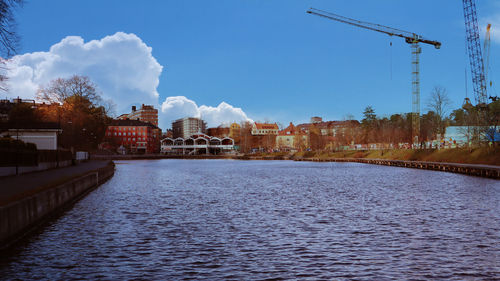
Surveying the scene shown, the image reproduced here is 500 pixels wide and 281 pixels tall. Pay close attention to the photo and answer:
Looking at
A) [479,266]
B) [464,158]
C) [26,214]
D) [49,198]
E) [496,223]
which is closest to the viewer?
[479,266]

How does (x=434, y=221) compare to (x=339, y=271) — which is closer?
Result: (x=339, y=271)

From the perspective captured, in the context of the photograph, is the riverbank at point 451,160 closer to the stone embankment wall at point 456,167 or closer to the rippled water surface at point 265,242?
the stone embankment wall at point 456,167

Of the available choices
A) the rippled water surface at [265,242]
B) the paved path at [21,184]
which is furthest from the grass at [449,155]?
the paved path at [21,184]

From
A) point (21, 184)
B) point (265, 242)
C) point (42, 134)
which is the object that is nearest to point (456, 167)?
point (265, 242)

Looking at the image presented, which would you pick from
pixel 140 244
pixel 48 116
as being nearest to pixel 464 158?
pixel 140 244

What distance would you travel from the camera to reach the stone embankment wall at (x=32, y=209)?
18767 mm

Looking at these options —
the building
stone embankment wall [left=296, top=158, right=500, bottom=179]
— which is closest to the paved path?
the building

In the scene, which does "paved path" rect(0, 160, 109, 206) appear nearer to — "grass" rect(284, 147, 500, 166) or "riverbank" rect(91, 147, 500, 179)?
"riverbank" rect(91, 147, 500, 179)

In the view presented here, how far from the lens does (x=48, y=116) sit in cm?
11312

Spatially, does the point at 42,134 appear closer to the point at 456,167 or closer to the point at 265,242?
the point at 265,242

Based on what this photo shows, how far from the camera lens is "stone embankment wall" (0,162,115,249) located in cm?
1877

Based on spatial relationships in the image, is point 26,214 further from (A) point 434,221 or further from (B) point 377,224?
(A) point 434,221

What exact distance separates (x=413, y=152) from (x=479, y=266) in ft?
352

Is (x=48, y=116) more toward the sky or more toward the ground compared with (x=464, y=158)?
more toward the sky
